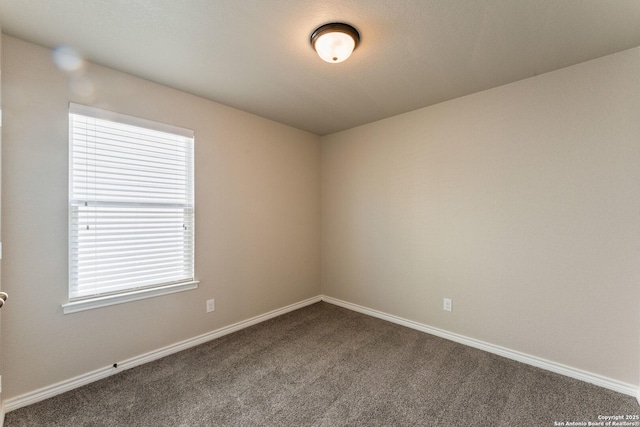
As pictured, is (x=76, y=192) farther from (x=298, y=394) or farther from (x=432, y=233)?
(x=432, y=233)

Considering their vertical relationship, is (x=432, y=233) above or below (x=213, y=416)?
above

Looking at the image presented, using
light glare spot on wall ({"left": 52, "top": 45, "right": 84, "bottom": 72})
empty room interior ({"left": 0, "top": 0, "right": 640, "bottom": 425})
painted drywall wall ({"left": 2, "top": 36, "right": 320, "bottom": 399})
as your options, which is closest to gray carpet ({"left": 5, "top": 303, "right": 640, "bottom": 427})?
empty room interior ({"left": 0, "top": 0, "right": 640, "bottom": 425})

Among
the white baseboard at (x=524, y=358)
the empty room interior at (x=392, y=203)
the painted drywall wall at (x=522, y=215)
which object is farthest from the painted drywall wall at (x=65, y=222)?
the white baseboard at (x=524, y=358)

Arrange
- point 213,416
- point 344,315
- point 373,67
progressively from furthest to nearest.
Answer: point 344,315, point 373,67, point 213,416

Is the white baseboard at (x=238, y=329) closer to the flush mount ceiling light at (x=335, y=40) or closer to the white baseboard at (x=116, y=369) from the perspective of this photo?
the white baseboard at (x=116, y=369)

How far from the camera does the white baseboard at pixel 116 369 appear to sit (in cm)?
180

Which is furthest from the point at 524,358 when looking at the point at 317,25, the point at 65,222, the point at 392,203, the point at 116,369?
the point at 65,222

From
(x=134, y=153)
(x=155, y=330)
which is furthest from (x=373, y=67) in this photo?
(x=155, y=330)

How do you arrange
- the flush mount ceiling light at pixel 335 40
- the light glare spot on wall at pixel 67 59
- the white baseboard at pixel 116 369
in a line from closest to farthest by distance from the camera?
the flush mount ceiling light at pixel 335 40 < the white baseboard at pixel 116 369 < the light glare spot on wall at pixel 67 59

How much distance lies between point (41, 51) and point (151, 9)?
1.00 m

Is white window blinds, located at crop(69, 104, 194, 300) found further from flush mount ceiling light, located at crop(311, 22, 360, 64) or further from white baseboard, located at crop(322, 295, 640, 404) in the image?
white baseboard, located at crop(322, 295, 640, 404)

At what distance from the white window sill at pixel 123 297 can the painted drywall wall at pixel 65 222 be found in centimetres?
5

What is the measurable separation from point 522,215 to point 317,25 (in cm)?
218

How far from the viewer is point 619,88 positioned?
1.96m
